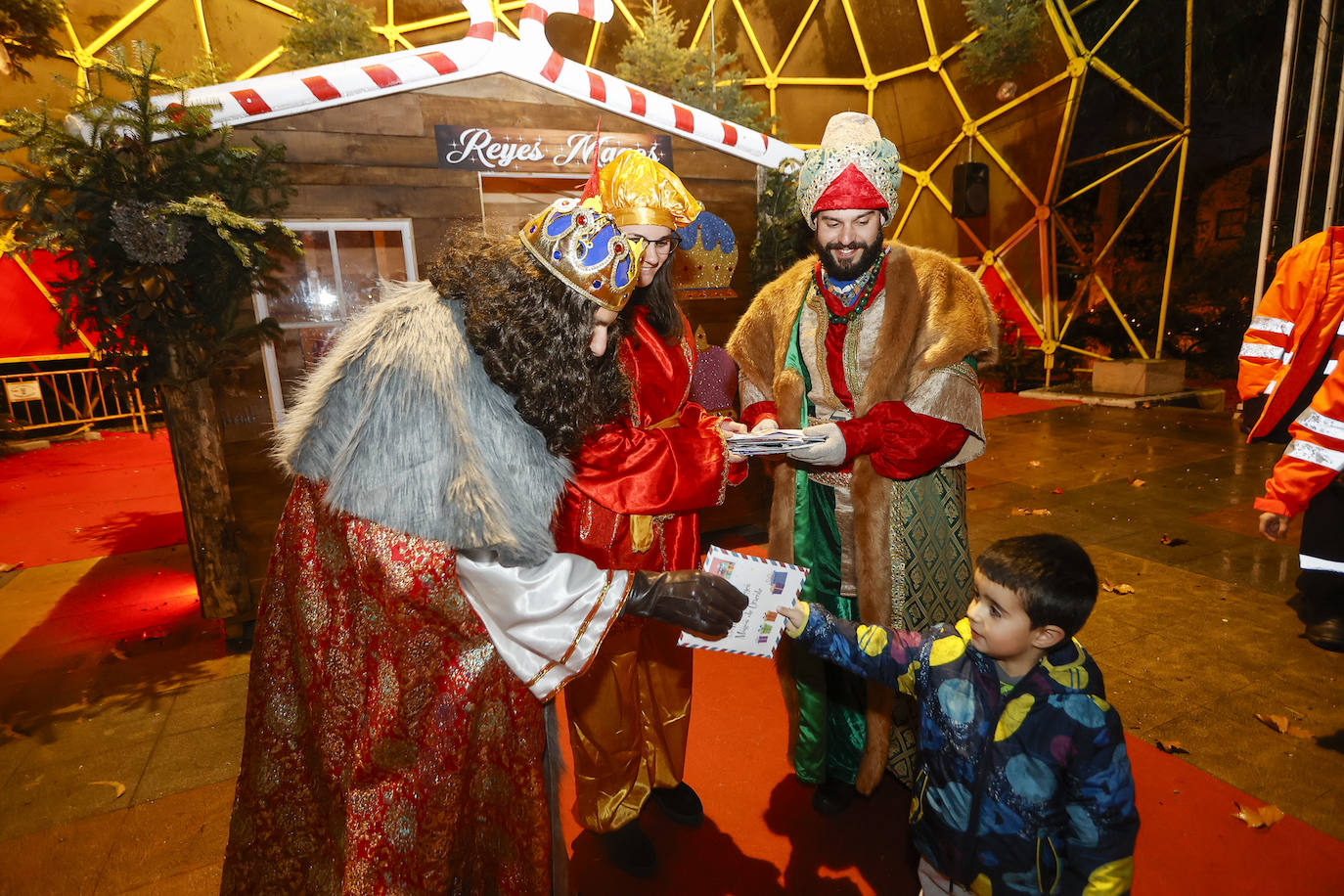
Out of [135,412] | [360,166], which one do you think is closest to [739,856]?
[360,166]

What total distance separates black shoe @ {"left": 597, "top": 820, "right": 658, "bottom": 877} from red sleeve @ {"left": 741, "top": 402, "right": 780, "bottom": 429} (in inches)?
56.3

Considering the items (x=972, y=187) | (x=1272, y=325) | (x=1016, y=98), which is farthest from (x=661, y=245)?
(x=1016, y=98)

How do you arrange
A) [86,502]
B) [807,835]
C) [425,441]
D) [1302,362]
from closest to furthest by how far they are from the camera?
[425,441]
[807,835]
[1302,362]
[86,502]

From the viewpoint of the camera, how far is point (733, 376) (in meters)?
2.97

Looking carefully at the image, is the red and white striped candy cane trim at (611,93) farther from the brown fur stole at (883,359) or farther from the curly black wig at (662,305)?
the brown fur stole at (883,359)

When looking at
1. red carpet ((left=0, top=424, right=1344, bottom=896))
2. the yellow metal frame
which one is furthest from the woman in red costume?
the yellow metal frame

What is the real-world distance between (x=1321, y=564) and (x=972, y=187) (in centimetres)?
1079

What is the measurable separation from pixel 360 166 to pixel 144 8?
10663 mm

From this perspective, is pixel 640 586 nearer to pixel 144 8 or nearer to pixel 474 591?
pixel 474 591

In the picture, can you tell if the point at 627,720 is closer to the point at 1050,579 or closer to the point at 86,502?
the point at 1050,579

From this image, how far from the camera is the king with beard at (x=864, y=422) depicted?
6.52 ft

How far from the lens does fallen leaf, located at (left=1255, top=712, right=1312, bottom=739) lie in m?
2.76

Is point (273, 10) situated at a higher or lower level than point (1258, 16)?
higher

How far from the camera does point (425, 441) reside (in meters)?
1.31
